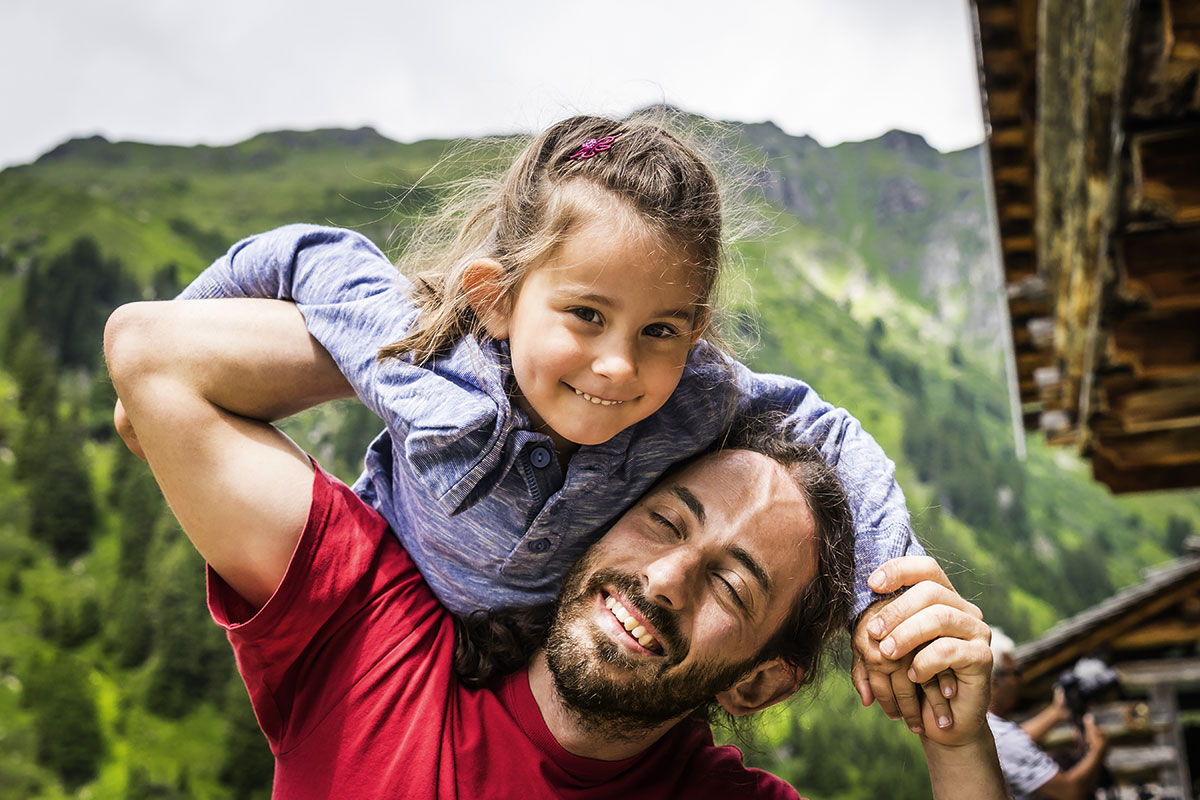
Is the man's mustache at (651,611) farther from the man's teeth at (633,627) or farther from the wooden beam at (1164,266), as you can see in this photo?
the wooden beam at (1164,266)

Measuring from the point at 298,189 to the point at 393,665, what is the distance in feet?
202

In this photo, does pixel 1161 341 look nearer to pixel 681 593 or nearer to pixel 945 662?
pixel 945 662

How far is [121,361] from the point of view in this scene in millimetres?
1484

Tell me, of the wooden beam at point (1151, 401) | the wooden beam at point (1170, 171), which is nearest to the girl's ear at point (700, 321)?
the wooden beam at point (1170, 171)

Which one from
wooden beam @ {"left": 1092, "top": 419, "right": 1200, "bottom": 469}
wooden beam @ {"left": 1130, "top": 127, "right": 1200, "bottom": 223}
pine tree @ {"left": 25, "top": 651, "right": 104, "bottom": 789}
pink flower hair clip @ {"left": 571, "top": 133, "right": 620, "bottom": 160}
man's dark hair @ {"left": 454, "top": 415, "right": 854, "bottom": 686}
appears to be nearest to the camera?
pink flower hair clip @ {"left": 571, "top": 133, "right": 620, "bottom": 160}

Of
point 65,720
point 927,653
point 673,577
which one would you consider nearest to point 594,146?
point 673,577

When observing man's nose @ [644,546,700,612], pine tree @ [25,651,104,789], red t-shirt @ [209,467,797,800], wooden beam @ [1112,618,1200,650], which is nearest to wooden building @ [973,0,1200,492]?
man's nose @ [644,546,700,612]

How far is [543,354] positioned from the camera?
1484 mm

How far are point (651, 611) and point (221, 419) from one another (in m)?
0.80

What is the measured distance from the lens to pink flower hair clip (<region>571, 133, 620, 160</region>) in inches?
64.7

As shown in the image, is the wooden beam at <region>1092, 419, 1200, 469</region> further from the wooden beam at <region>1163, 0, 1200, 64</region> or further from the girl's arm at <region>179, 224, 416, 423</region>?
the girl's arm at <region>179, 224, 416, 423</region>

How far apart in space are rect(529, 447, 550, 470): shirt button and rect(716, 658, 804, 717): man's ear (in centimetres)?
65

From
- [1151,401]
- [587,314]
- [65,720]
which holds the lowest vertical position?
[65,720]

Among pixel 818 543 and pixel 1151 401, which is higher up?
pixel 818 543
